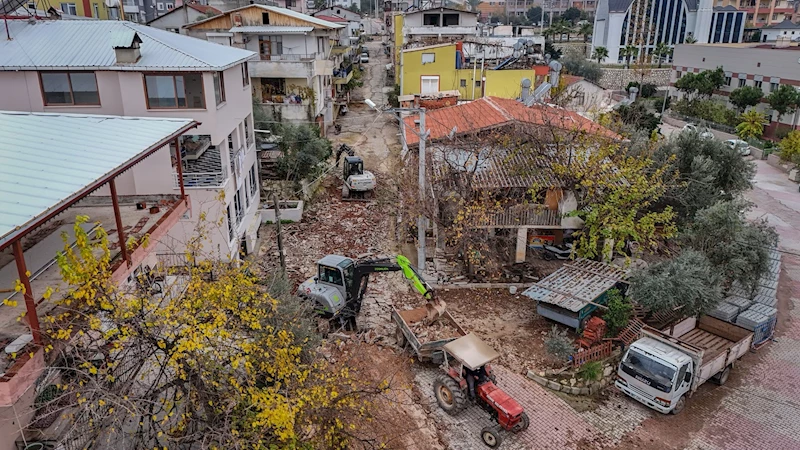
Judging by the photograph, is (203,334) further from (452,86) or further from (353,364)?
(452,86)

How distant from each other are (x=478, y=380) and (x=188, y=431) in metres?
8.28

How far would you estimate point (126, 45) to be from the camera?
773 inches

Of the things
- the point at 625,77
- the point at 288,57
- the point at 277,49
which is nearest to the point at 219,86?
the point at 288,57

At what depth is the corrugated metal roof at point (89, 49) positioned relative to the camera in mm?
19859

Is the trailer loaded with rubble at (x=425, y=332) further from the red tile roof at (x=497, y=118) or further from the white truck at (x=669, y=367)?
the red tile roof at (x=497, y=118)

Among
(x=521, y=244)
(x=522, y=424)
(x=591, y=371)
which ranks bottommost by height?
(x=522, y=424)

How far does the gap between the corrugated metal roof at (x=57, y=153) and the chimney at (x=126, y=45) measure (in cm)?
561

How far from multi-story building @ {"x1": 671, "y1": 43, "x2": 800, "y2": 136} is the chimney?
5605 cm

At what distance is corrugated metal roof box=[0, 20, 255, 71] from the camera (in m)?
19.9

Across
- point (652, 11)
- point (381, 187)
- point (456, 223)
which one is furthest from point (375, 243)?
point (652, 11)

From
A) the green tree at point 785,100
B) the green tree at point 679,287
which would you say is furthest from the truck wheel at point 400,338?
the green tree at point 785,100

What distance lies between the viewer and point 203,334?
9.32 m

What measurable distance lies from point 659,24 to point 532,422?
11054 cm

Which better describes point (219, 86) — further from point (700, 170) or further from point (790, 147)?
point (790, 147)
